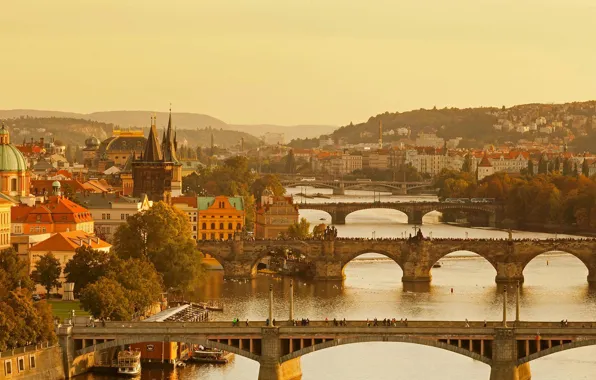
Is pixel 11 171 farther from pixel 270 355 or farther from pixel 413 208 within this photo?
pixel 413 208

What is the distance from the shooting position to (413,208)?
128 metres

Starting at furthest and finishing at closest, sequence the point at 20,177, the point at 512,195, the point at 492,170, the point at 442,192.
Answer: the point at 492,170, the point at 442,192, the point at 512,195, the point at 20,177

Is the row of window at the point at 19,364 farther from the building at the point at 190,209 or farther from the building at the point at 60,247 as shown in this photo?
the building at the point at 190,209

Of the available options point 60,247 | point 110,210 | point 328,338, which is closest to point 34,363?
point 328,338

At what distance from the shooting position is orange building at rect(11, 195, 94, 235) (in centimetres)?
7594

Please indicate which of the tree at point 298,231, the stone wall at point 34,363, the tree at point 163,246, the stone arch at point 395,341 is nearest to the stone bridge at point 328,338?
the stone arch at point 395,341

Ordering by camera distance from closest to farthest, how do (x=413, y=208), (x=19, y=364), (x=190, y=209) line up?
(x=19, y=364)
(x=190, y=209)
(x=413, y=208)

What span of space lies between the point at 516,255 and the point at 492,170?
107m

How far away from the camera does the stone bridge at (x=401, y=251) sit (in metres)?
84.6

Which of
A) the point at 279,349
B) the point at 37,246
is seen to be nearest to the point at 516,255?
the point at 37,246

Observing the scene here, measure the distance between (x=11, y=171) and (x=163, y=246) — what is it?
440 inches

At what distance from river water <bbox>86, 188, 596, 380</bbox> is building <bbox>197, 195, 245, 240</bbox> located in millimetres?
7148

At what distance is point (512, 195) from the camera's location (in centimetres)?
13338

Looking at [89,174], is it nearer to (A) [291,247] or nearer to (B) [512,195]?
(B) [512,195]
